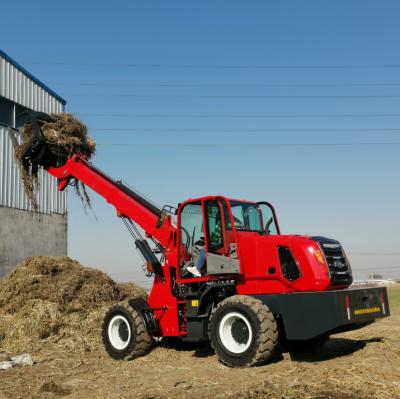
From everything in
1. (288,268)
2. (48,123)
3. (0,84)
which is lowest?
(288,268)

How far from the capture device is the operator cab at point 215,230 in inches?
364

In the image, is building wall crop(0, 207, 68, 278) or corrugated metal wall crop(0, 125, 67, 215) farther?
corrugated metal wall crop(0, 125, 67, 215)

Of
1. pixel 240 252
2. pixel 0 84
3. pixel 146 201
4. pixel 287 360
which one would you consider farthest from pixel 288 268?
pixel 0 84

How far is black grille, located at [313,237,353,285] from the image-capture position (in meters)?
8.81

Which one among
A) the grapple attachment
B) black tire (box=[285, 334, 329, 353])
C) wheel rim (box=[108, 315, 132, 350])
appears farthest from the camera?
the grapple attachment

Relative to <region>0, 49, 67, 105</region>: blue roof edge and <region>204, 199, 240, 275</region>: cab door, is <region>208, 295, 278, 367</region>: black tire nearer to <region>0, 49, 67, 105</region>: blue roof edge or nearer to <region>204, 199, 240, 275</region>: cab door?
Result: <region>204, 199, 240, 275</region>: cab door

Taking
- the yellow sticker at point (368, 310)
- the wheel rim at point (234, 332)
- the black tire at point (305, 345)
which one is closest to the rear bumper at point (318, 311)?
the yellow sticker at point (368, 310)

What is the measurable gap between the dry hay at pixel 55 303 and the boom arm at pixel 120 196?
105 inches

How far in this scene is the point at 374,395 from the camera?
637 centimetres

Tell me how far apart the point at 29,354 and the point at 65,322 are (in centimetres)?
131

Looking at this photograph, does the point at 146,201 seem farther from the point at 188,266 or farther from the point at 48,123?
the point at 48,123

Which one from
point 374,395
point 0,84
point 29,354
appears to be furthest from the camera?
point 0,84

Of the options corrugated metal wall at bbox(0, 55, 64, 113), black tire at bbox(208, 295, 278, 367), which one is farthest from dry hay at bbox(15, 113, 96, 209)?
corrugated metal wall at bbox(0, 55, 64, 113)

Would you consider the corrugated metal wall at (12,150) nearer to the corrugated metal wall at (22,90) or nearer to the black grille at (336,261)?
the corrugated metal wall at (22,90)
